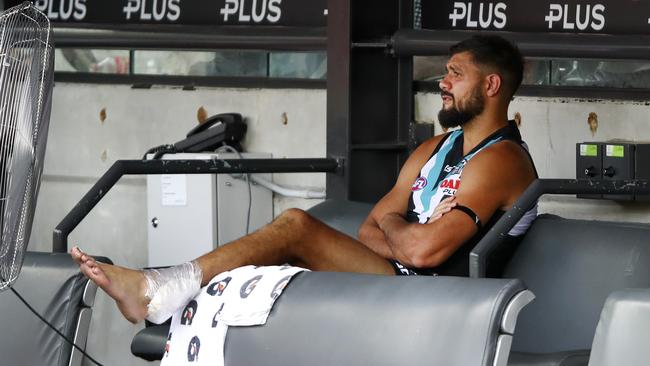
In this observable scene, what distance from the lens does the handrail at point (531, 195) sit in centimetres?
343

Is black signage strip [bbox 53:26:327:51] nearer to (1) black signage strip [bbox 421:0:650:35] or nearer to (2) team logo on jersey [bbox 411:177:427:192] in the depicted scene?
(1) black signage strip [bbox 421:0:650:35]

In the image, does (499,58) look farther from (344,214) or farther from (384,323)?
(384,323)

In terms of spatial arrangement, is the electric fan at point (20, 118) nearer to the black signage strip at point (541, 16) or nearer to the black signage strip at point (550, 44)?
the black signage strip at point (550, 44)

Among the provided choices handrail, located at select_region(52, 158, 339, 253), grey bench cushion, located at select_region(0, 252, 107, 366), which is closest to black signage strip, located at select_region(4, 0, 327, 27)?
handrail, located at select_region(52, 158, 339, 253)

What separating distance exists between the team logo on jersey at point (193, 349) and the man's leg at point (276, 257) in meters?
0.22

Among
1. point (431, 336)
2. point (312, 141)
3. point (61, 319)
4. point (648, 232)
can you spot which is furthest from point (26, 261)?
point (312, 141)

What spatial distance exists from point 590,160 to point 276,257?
146cm

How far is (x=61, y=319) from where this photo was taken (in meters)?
3.66

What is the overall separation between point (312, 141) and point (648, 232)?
230cm

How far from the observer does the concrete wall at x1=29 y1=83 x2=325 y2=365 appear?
5.75 m

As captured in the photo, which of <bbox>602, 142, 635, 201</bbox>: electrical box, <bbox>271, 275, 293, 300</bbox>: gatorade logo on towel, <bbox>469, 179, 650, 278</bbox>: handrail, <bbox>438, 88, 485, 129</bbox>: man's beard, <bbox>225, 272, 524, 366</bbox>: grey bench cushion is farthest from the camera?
<bbox>602, 142, 635, 201</bbox>: electrical box

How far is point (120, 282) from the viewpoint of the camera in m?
3.48

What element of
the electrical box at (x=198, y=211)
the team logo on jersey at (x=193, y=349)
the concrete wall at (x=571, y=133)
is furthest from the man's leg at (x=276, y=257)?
the electrical box at (x=198, y=211)

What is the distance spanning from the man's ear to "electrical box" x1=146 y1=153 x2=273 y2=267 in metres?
1.70
